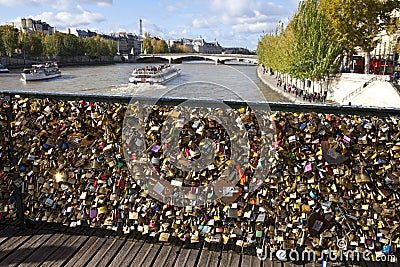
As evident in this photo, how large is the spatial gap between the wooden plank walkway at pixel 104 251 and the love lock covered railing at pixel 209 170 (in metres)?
0.10

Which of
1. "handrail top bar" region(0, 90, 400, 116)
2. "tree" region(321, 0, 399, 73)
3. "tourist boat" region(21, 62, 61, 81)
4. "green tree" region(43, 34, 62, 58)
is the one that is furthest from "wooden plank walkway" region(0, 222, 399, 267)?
"green tree" region(43, 34, 62, 58)

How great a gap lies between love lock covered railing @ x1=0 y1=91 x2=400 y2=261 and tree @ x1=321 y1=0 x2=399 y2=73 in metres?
25.2

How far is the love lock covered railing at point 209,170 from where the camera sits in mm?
3123

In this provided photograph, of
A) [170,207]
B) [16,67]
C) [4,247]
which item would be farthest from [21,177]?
[16,67]

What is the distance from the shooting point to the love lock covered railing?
3.12 meters

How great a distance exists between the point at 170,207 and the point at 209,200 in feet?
1.27

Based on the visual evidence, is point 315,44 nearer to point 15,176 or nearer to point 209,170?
point 209,170

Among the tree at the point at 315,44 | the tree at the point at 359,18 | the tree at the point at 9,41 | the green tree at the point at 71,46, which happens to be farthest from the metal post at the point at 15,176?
the green tree at the point at 71,46

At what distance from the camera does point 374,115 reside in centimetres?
301

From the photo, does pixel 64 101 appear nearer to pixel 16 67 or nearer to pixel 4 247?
pixel 4 247

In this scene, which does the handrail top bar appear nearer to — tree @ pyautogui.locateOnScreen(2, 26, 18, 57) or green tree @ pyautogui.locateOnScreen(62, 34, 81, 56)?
tree @ pyautogui.locateOnScreen(2, 26, 18, 57)

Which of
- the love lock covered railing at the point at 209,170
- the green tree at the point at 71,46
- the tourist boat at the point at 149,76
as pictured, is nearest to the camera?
the love lock covered railing at the point at 209,170

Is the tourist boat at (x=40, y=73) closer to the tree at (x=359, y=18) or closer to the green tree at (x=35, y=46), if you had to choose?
the green tree at (x=35, y=46)

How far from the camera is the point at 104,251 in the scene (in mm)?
3498
